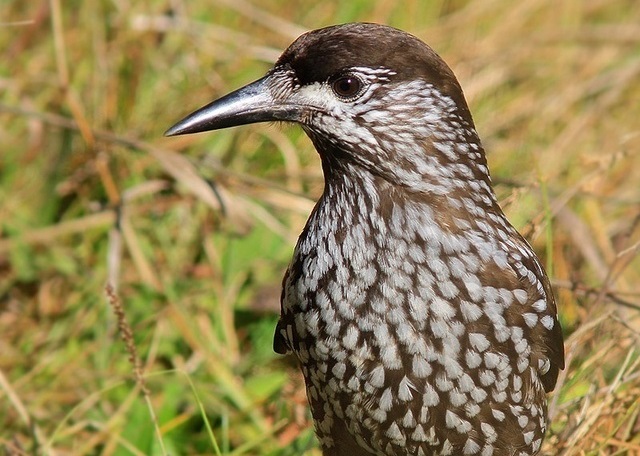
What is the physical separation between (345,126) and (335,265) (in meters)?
0.37

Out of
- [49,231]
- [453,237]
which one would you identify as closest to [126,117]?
[49,231]

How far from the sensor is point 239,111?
3.33m

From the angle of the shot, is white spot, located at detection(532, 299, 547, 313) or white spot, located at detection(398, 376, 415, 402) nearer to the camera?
white spot, located at detection(398, 376, 415, 402)

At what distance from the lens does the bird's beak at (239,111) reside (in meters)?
3.31

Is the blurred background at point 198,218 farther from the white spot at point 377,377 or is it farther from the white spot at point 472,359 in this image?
the white spot at point 377,377

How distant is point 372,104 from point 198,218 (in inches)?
79.4

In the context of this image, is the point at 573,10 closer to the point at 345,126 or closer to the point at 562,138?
the point at 562,138

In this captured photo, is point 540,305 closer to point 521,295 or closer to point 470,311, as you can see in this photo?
point 521,295

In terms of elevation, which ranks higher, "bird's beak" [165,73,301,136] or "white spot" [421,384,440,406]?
"bird's beak" [165,73,301,136]

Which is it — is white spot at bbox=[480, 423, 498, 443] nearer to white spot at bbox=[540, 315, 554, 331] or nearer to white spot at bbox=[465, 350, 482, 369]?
white spot at bbox=[465, 350, 482, 369]

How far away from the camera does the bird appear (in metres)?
3.21

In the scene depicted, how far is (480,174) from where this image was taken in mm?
3365

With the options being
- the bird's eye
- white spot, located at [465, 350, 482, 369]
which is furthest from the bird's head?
white spot, located at [465, 350, 482, 369]

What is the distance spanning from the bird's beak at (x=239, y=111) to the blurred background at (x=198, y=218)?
0.95 meters
